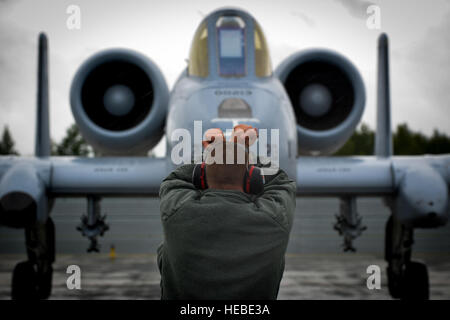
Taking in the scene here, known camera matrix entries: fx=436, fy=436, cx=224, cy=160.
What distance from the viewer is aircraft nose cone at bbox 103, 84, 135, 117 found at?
5.86m

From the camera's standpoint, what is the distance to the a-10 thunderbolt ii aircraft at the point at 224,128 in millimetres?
4062

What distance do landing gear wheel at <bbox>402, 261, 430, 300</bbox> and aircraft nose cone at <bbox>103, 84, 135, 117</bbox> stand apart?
14.5ft

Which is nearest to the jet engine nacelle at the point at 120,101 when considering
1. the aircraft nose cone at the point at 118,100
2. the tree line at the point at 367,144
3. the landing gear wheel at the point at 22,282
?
the aircraft nose cone at the point at 118,100

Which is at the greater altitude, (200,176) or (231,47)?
(231,47)

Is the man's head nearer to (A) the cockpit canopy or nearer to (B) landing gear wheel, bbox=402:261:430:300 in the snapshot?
(A) the cockpit canopy

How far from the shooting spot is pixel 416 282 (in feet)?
18.9

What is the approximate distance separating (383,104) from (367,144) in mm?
37174

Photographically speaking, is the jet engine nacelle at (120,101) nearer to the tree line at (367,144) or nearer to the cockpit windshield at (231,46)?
the cockpit windshield at (231,46)

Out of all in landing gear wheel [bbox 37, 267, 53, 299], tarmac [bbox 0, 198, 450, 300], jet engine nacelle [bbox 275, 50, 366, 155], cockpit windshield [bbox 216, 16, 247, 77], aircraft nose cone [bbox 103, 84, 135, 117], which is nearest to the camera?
cockpit windshield [bbox 216, 16, 247, 77]

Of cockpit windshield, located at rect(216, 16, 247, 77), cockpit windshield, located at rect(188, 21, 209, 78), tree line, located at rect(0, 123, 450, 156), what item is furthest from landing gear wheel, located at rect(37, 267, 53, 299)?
tree line, located at rect(0, 123, 450, 156)

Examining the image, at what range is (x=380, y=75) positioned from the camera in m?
5.71

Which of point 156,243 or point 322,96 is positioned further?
point 156,243

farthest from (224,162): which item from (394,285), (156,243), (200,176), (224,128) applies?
(156,243)

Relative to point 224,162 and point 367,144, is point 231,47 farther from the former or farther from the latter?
point 367,144
